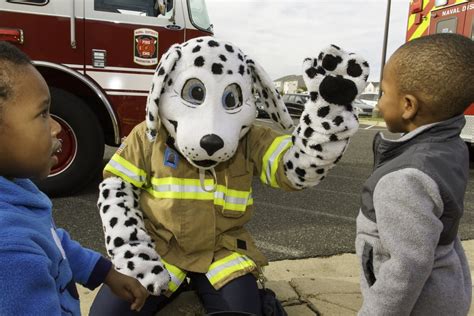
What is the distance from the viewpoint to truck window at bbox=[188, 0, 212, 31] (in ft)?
12.2

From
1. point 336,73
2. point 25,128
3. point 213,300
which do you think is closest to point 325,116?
point 336,73

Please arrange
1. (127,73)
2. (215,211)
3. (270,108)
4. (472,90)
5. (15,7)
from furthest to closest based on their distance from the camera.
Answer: (127,73)
(15,7)
(270,108)
(215,211)
(472,90)

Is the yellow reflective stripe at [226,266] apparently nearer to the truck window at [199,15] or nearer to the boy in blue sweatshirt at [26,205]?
the boy in blue sweatshirt at [26,205]

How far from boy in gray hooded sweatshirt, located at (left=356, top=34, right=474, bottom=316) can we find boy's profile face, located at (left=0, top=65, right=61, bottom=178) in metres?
0.87

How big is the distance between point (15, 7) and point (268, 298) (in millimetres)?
2861

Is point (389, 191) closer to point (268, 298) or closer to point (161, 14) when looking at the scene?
point (268, 298)

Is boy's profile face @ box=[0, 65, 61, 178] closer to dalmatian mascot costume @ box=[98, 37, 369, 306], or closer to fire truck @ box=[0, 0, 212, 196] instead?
dalmatian mascot costume @ box=[98, 37, 369, 306]

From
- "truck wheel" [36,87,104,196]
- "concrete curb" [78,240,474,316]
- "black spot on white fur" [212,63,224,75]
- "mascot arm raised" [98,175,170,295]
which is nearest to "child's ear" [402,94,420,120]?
"black spot on white fur" [212,63,224,75]

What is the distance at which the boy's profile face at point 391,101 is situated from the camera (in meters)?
1.33

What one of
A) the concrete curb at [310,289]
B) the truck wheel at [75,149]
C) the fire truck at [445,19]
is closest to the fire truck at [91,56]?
the truck wheel at [75,149]

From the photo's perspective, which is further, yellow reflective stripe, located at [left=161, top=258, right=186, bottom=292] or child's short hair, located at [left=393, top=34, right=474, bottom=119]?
yellow reflective stripe, located at [left=161, top=258, right=186, bottom=292]

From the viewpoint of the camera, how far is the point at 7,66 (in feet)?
3.16

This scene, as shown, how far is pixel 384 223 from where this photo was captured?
1.19 m

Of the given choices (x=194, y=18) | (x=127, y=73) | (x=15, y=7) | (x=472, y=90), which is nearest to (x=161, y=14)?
(x=194, y=18)
